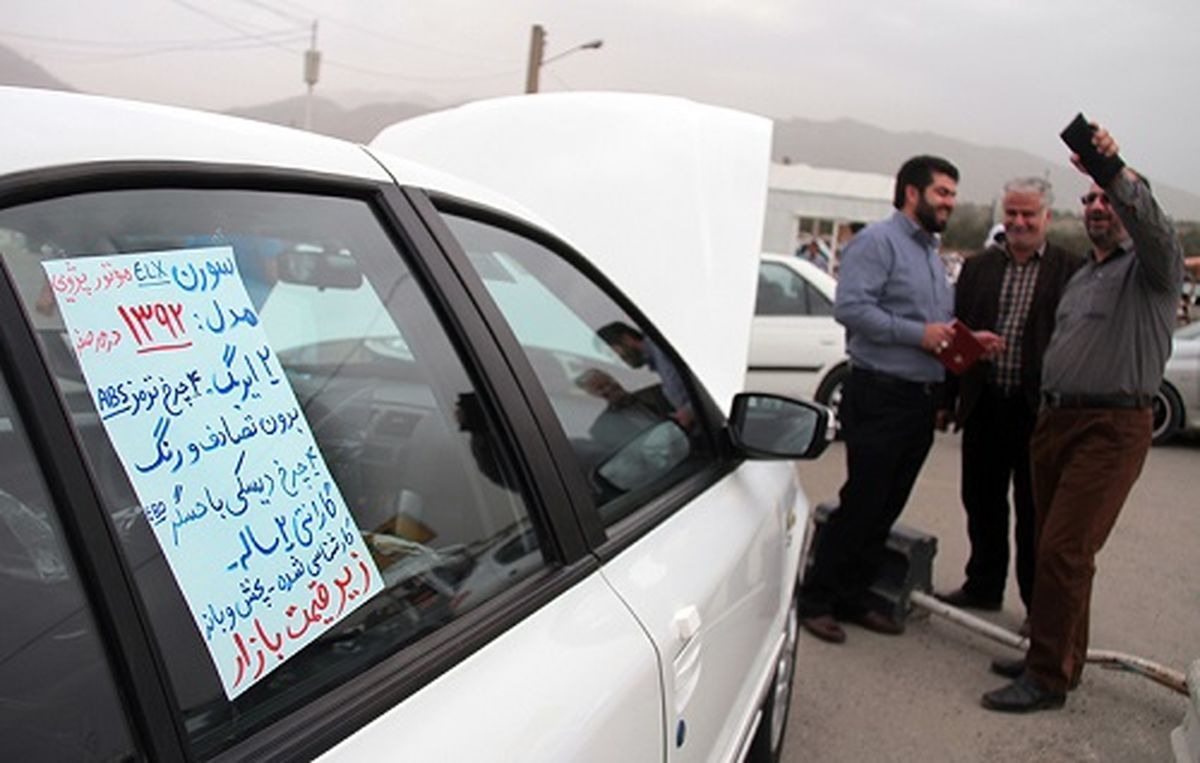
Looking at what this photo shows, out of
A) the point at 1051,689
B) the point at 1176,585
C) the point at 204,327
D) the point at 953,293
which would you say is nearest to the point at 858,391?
the point at 953,293

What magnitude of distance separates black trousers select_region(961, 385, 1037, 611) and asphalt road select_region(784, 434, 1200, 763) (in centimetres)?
21

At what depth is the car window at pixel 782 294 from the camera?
22.9 feet

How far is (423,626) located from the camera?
3.54 ft

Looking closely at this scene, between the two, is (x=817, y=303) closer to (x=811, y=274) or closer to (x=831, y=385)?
(x=811, y=274)

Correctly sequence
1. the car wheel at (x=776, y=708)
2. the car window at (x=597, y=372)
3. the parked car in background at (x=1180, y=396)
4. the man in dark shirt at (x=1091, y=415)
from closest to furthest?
1. the car window at (x=597, y=372)
2. the car wheel at (x=776, y=708)
3. the man in dark shirt at (x=1091, y=415)
4. the parked car in background at (x=1180, y=396)

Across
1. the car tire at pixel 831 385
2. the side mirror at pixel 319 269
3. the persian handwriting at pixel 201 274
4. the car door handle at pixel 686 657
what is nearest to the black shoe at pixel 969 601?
the car door handle at pixel 686 657

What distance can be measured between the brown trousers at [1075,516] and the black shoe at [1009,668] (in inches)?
7.8

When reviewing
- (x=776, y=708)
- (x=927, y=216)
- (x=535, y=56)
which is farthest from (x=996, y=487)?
(x=535, y=56)

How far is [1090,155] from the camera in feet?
8.50

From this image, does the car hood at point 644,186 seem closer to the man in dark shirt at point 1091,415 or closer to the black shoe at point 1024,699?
the man in dark shirt at point 1091,415

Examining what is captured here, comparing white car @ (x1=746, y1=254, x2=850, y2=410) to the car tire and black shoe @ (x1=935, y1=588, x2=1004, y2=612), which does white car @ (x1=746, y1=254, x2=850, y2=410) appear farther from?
black shoe @ (x1=935, y1=588, x2=1004, y2=612)

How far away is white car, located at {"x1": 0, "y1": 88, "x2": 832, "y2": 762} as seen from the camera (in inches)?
30.7

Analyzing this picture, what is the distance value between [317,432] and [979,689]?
298 centimetres

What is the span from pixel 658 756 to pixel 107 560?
0.83 meters
